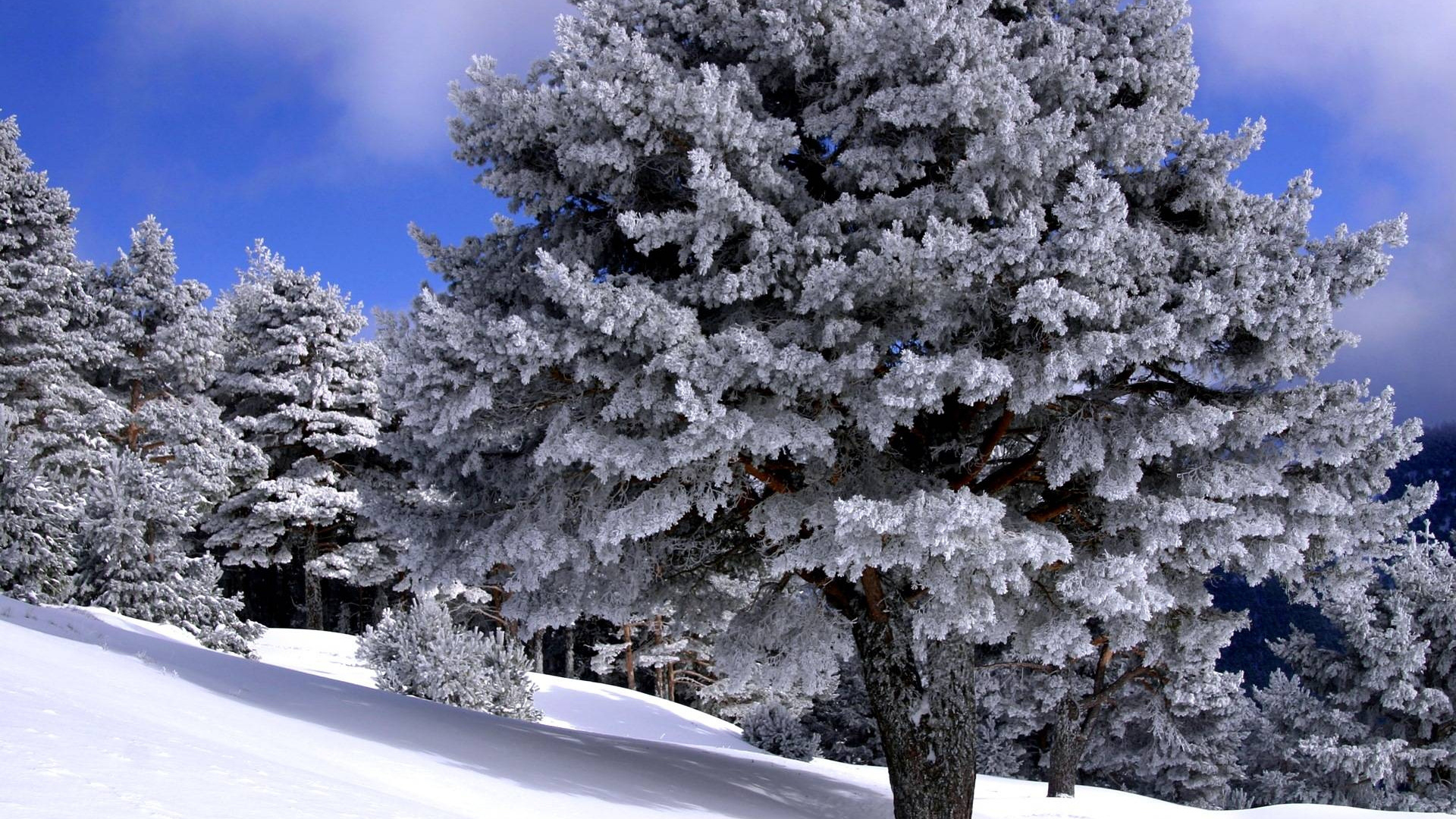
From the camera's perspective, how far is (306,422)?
2580 centimetres

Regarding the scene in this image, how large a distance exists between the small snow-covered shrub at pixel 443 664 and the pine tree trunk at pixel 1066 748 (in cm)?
917

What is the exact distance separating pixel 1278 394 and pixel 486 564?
6.36 meters

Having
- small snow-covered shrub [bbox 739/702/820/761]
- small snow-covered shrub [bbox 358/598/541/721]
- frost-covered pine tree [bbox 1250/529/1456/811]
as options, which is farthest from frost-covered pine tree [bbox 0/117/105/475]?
frost-covered pine tree [bbox 1250/529/1456/811]


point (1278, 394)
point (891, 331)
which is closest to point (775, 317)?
point (891, 331)

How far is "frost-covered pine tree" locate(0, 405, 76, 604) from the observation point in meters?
15.0

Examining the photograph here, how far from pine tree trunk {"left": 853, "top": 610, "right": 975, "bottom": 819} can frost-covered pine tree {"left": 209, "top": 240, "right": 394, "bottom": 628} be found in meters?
20.5

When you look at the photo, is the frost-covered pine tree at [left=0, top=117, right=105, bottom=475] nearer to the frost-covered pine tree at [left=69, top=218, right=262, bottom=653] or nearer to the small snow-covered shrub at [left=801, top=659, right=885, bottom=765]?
the frost-covered pine tree at [left=69, top=218, right=262, bottom=653]

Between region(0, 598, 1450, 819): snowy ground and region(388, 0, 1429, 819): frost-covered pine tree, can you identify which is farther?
region(388, 0, 1429, 819): frost-covered pine tree

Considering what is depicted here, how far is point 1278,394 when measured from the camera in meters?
6.88

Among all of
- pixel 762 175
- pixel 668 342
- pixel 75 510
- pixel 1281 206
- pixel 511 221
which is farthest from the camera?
pixel 75 510

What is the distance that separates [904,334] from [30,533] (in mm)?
16083

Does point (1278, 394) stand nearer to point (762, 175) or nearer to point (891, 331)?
point (891, 331)

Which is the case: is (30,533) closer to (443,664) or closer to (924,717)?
(443,664)

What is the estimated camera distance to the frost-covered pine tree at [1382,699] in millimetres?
16906
